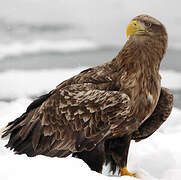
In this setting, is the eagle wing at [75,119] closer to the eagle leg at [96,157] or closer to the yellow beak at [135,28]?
the eagle leg at [96,157]

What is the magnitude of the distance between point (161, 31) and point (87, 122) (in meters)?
1.69

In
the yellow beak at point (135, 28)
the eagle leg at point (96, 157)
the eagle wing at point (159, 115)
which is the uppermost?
the yellow beak at point (135, 28)

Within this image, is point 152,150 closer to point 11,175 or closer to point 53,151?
point 53,151

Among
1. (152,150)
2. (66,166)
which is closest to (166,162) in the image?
(152,150)

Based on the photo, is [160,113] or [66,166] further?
[160,113]

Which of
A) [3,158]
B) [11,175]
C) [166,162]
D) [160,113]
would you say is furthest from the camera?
[166,162]

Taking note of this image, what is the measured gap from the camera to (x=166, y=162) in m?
8.86

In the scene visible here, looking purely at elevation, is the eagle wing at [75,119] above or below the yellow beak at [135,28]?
below

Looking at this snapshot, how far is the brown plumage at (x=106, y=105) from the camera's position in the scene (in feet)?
22.2

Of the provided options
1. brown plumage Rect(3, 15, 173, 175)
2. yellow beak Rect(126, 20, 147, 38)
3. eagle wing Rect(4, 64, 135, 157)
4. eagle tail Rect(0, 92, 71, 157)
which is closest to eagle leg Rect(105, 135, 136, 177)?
brown plumage Rect(3, 15, 173, 175)

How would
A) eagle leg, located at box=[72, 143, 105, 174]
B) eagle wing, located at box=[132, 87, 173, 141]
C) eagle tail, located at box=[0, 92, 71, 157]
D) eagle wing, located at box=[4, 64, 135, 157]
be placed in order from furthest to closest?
eagle wing, located at box=[132, 87, 173, 141]
eagle tail, located at box=[0, 92, 71, 157]
eagle leg, located at box=[72, 143, 105, 174]
eagle wing, located at box=[4, 64, 135, 157]

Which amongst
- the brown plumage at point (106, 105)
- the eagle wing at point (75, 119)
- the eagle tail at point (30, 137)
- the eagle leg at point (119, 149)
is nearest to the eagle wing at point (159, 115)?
the brown plumage at point (106, 105)

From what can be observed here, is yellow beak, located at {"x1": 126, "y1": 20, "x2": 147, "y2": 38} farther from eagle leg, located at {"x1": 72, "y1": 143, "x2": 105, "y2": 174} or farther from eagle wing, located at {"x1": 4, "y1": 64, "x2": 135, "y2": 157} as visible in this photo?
eagle leg, located at {"x1": 72, "y1": 143, "x2": 105, "y2": 174}

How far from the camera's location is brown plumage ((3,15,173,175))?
22.2 feet
